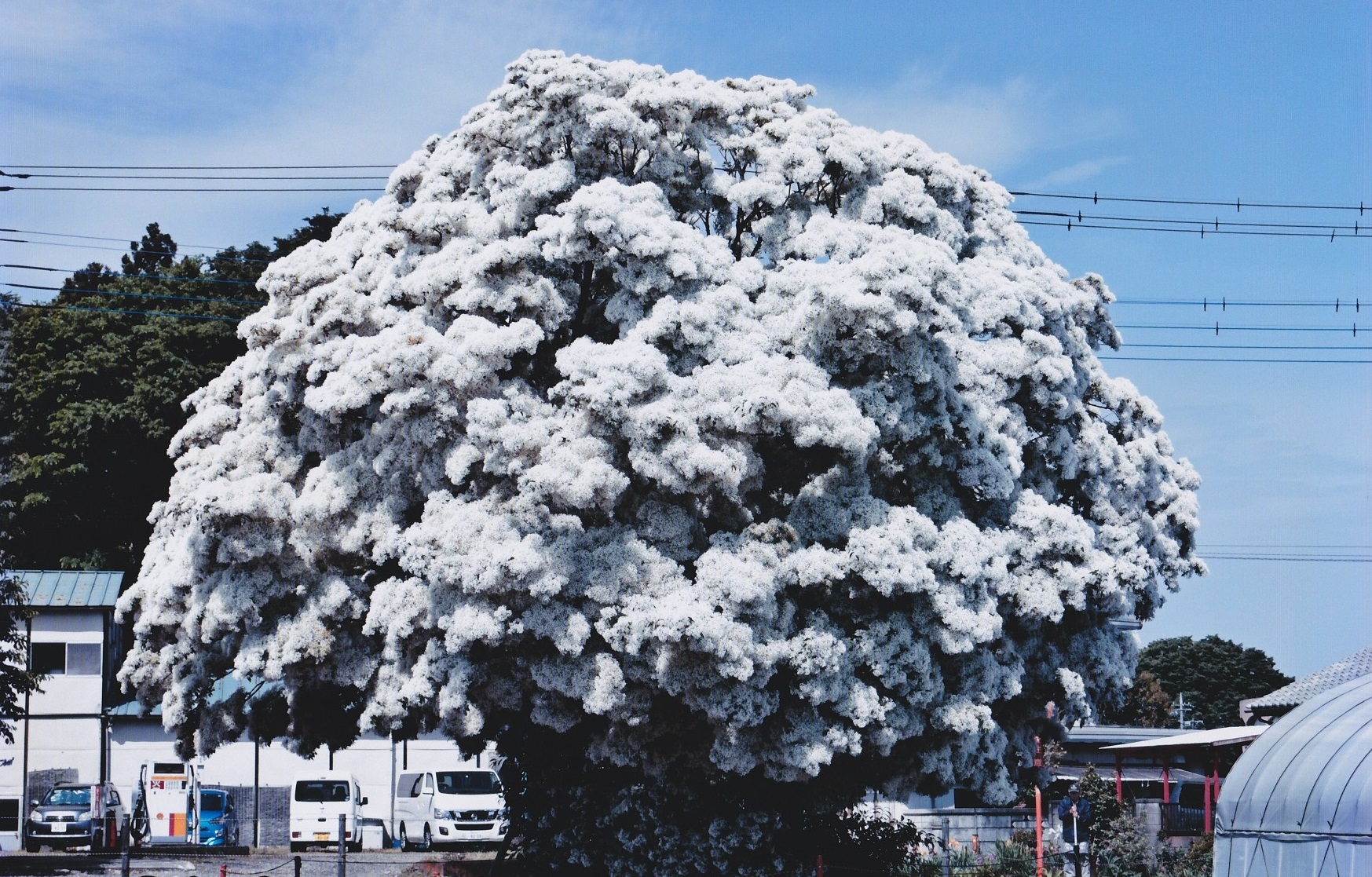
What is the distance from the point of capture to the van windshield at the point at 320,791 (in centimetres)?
3756

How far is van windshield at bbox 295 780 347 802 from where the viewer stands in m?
37.6

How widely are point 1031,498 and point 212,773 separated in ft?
85.5

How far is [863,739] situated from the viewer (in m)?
20.8

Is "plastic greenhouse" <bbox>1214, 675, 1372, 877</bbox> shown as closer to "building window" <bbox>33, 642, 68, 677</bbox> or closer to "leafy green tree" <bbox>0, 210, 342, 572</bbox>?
"building window" <bbox>33, 642, 68, 677</bbox>

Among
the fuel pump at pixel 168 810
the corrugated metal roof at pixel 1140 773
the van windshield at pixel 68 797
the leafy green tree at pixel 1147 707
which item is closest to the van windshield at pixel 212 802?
the fuel pump at pixel 168 810

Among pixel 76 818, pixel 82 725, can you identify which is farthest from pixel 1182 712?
pixel 76 818

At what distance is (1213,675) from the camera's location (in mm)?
107875

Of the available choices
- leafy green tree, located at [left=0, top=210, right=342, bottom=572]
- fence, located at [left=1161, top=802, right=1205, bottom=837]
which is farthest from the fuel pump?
fence, located at [left=1161, top=802, right=1205, bottom=837]

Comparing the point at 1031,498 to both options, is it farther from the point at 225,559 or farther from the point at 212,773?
the point at 212,773

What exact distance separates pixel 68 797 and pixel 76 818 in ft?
2.70

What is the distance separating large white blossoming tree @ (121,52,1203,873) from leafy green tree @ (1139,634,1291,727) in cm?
8768

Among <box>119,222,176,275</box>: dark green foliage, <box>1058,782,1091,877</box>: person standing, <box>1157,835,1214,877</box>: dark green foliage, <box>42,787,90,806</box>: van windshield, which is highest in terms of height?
<box>119,222,176,275</box>: dark green foliage

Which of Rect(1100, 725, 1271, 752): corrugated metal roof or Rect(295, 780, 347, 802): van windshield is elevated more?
Rect(1100, 725, 1271, 752): corrugated metal roof

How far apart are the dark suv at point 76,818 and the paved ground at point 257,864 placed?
0.49 meters
